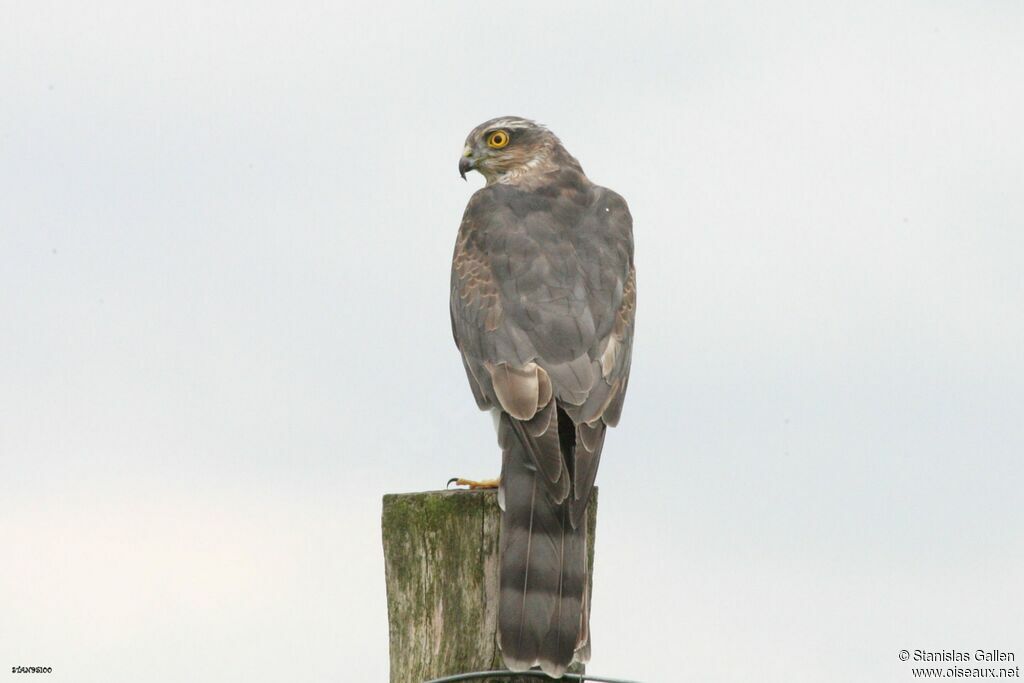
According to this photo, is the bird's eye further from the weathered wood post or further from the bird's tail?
the weathered wood post

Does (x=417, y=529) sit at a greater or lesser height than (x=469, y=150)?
lesser

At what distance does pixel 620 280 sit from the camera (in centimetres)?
745

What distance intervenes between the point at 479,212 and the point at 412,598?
297 cm

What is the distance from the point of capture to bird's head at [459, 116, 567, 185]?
8.80 m

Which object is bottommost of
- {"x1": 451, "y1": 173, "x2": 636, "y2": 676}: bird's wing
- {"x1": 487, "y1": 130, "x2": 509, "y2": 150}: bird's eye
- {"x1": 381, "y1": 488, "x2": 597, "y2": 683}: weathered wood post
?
{"x1": 381, "y1": 488, "x2": 597, "y2": 683}: weathered wood post

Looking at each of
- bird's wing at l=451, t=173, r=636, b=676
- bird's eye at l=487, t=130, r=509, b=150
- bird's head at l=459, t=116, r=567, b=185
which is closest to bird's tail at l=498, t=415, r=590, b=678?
bird's wing at l=451, t=173, r=636, b=676

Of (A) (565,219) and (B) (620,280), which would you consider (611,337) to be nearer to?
(B) (620,280)

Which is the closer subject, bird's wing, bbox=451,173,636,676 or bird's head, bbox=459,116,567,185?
bird's wing, bbox=451,173,636,676

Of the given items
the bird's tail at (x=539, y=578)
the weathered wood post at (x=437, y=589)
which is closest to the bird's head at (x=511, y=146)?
the bird's tail at (x=539, y=578)

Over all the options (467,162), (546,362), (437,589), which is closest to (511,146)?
(467,162)

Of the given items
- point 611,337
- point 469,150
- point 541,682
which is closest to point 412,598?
point 541,682

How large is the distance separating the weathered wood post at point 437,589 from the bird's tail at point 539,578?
74mm

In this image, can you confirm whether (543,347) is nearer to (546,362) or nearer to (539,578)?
(546,362)

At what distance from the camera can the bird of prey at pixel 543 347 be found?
18.5 ft
